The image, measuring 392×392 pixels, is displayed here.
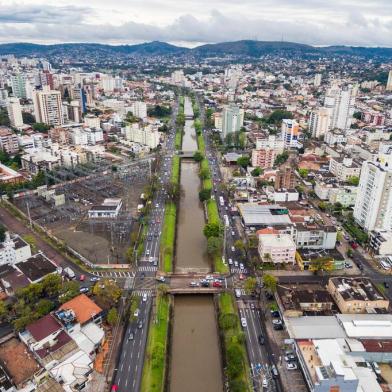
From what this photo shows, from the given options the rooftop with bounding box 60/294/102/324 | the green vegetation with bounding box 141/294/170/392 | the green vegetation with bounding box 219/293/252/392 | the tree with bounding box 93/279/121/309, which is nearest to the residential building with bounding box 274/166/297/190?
the green vegetation with bounding box 219/293/252/392

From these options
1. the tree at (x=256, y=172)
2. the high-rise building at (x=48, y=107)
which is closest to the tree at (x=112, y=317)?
the tree at (x=256, y=172)

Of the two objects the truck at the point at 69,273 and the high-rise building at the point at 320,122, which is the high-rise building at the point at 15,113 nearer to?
the truck at the point at 69,273

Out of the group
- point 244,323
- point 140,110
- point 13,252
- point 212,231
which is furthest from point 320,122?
point 13,252

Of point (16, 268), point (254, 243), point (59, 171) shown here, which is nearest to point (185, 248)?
point (254, 243)

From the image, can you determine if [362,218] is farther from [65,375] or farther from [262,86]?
[262,86]

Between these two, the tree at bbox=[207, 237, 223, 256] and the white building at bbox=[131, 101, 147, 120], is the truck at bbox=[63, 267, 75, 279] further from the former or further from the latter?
the white building at bbox=[131, 101, 147, 120]

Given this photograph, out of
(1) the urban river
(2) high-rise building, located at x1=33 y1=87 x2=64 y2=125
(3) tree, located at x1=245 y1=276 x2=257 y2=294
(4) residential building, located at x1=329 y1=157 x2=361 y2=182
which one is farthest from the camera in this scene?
(2) high-rise building, located at x1=33 y1=87 x2=64 y2=125

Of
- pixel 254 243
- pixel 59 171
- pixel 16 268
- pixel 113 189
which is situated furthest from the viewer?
pixel 59 171
